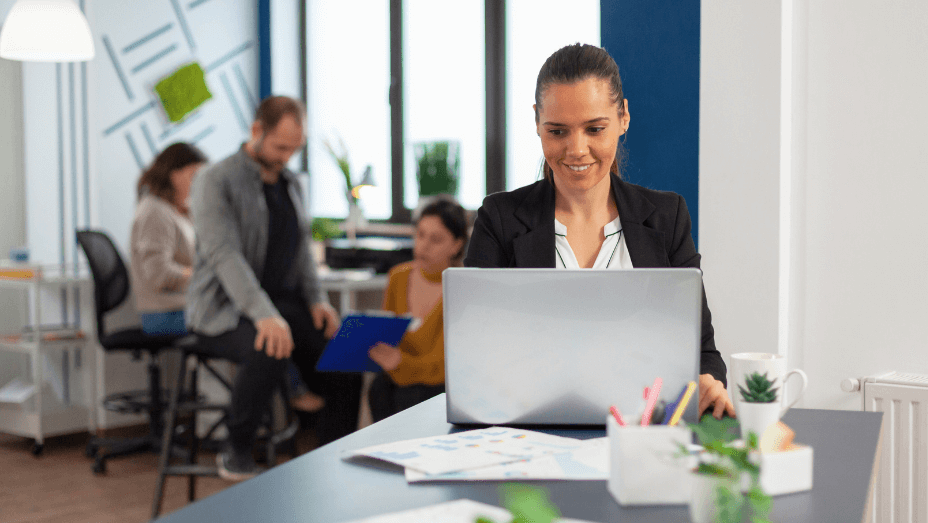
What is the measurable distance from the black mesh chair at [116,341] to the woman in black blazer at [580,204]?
2490mm

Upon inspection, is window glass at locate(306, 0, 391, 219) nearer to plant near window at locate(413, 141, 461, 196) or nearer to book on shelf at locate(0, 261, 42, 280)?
plant near window at locate(413, 141, 461, 196)

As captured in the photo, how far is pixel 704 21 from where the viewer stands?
2156 millimetres

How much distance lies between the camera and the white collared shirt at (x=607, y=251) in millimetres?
1541

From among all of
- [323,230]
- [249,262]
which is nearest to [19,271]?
[323,230]

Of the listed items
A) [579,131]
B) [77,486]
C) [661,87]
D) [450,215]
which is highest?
[661,87]

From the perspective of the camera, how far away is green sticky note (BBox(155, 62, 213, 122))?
4711 mm

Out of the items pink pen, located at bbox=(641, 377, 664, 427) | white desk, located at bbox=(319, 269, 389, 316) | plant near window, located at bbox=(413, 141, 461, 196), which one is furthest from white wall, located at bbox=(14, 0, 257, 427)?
pink pen, located at bbox=(641, 377, 664, 427)

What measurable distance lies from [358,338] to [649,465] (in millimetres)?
1723

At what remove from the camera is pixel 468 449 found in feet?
3.39

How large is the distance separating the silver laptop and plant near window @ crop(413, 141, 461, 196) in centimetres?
316

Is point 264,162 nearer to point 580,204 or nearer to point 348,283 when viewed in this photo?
point 348,283

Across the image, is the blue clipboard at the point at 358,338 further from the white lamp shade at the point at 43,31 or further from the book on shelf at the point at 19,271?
the book on shelf at the point at 19,271

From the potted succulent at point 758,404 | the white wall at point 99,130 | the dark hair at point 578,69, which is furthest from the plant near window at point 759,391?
the white wall at point 99,130

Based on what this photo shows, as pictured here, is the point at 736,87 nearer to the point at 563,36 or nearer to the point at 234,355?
the point at 234,355
